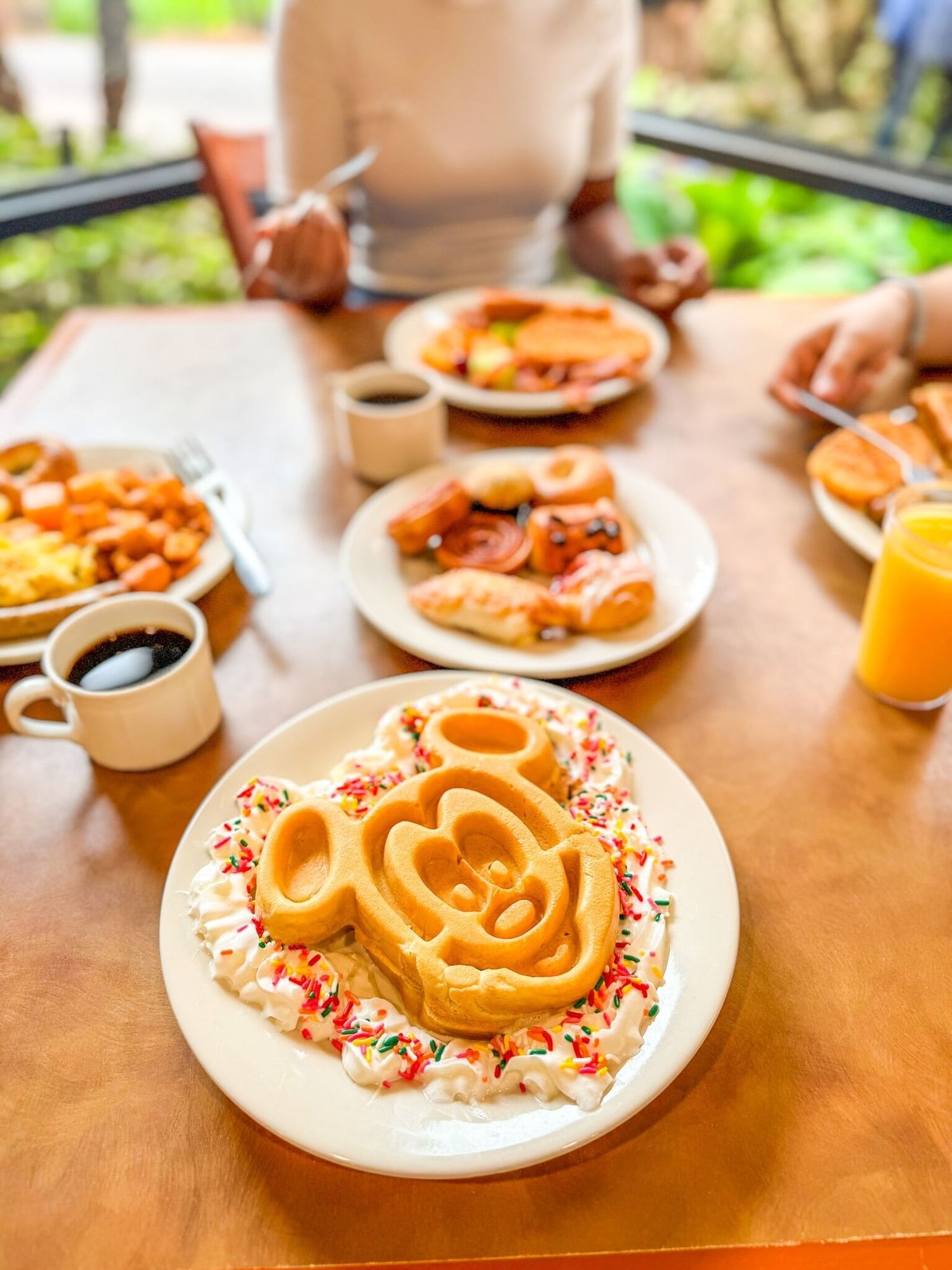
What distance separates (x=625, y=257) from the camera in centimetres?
227

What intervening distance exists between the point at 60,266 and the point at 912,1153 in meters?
3.86

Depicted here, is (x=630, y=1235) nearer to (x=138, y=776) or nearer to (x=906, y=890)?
(x=906, y=890)

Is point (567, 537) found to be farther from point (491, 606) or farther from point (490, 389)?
point (490, 389)

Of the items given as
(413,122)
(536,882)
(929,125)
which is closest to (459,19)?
(413,122)

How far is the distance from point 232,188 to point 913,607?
7.04 feet

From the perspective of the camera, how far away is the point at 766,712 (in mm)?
1172

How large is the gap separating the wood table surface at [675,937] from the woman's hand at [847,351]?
7.5 inches

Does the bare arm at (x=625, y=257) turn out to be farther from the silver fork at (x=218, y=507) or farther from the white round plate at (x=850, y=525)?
the silver fork at (x=218, y=507)

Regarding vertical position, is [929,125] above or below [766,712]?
above

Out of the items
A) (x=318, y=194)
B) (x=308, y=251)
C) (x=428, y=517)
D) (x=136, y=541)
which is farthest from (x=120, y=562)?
(x=318, y=194)

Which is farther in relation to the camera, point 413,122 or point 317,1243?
point 413,122

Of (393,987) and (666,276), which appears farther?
(666,276)

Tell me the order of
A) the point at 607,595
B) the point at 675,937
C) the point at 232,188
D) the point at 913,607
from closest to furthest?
the point at 675,937, the point at 913,607, the point at 607,595, the point at 232,188

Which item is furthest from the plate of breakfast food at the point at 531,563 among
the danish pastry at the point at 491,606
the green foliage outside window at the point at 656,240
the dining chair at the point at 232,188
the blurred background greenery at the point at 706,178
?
the green foliage outside window at the point at 656,240
